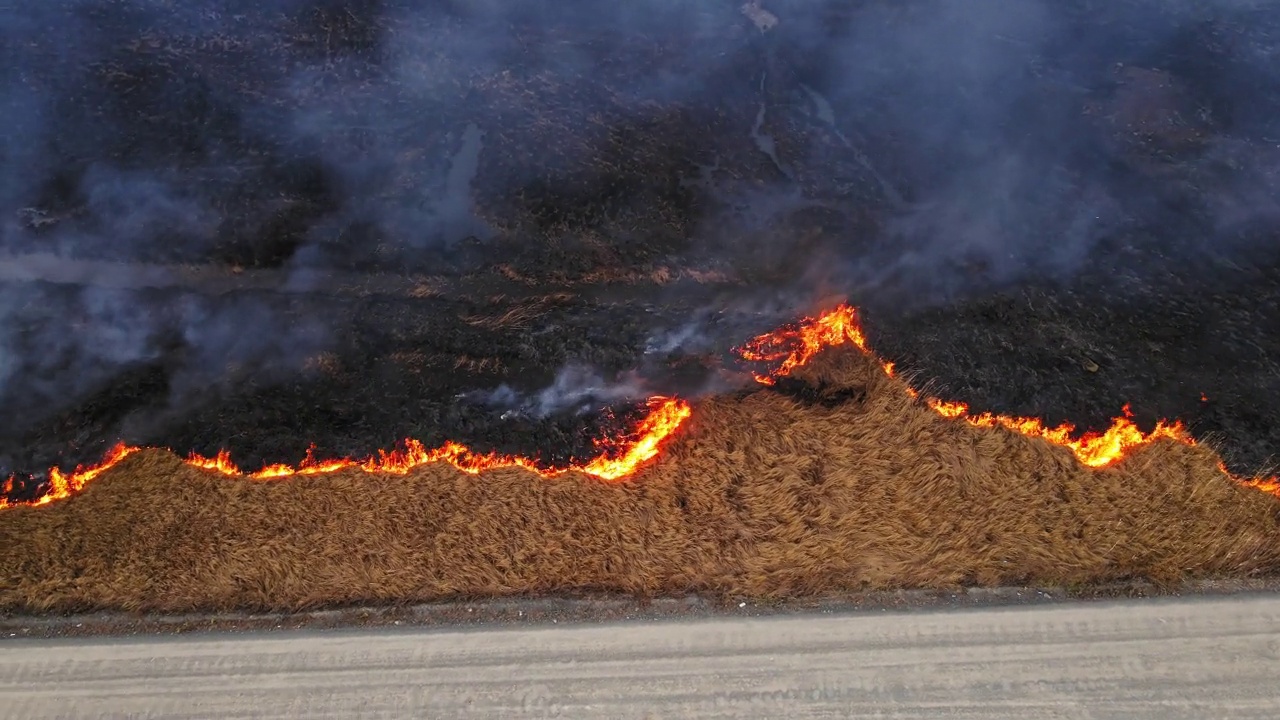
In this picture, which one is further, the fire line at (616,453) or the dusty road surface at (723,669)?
the fire line at (616,453)

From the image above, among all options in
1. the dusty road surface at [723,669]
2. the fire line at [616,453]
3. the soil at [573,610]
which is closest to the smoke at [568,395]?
the fire line at [616,453]

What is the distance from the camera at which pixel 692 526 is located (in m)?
5.99

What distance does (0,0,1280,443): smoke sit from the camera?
685 centimetres

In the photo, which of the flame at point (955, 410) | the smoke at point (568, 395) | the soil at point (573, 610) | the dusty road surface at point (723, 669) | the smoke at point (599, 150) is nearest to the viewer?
the dusty road surface at point (723, 669)

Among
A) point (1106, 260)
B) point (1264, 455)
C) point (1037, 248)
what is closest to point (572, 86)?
point (1037, 248)

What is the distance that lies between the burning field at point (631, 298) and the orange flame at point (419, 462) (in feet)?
0.11

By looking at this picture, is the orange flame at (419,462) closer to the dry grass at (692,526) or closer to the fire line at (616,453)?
the fire line at (616,453)

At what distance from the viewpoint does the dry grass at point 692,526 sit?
19.2 ft

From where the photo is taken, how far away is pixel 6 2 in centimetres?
803

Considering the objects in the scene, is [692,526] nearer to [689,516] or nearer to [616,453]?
[689,516]

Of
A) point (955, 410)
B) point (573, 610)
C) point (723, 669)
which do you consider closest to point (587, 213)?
point (573, 610)

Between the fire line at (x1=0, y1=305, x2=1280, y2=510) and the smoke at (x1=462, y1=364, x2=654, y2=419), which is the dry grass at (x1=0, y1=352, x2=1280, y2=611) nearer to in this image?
the fire line at (x1=0, y1=305, x2=1280, y2=510)

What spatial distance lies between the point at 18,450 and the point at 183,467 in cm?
160

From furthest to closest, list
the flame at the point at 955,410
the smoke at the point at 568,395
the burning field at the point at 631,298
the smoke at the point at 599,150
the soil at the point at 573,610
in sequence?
the smoke at the point at 599,150 < the smoke at the point at 568,395 < the flame at the point at 955,410 < the burning field at the point at 631,298 < the soil at the point at 573,610
